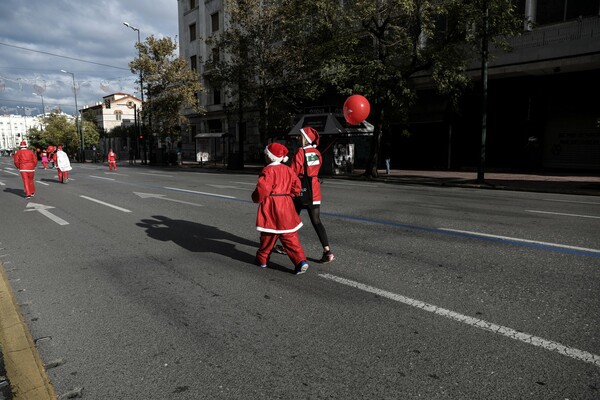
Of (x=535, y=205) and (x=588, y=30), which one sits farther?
(x=588, y=30)

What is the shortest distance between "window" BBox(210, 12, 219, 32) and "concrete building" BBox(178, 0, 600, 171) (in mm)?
24265

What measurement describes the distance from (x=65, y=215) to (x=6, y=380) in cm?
759

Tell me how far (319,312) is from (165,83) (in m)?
36.0

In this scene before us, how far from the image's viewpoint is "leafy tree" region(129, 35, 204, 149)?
114ft

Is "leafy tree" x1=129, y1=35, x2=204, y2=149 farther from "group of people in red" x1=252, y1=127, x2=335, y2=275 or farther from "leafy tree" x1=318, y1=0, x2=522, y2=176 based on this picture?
"group of people in red" x1=252, y1=127, x2=335, y2=275

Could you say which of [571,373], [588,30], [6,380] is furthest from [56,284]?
[588,30]

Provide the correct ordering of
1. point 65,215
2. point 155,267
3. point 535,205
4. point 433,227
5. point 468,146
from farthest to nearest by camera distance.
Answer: point 468,146 → point 535,205 → point 65,215 → point 433,227 → point 155,267

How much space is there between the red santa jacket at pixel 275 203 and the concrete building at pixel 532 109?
14413 mm

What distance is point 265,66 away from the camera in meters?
26.1

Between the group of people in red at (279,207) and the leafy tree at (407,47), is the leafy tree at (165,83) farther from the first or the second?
the group of people in red at (279,207)

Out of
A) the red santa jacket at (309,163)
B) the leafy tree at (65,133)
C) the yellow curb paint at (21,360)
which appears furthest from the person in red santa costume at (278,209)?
the leafy tree at (65,133)

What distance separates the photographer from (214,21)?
139 ft

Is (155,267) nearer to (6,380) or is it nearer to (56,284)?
(56,284)

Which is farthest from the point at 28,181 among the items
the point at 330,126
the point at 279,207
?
the point at 330,126
